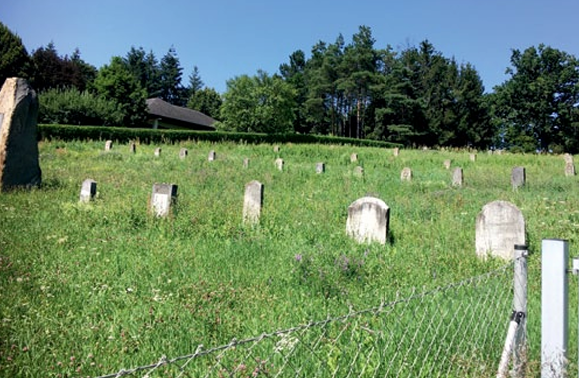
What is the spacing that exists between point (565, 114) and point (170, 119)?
→ 1974 inches

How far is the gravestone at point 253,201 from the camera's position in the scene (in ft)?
27.5

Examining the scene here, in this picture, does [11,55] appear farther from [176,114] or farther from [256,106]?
[256,106]

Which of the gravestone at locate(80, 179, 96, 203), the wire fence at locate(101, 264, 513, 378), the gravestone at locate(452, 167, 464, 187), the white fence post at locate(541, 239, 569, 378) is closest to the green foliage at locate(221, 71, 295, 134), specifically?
the gravestone at locate(452, 167, 464, 187)

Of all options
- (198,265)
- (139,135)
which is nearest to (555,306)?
(198,265)

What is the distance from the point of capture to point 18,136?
10.5m

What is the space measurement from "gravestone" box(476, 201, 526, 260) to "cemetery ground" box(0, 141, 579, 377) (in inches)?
11.3

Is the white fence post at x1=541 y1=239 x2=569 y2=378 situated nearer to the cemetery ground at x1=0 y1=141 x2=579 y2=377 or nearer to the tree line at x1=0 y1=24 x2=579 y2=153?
the cemetery ground at x1=0 y1=141 x2=579 y2=377

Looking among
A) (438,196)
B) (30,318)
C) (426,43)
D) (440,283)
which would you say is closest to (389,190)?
(438,196)

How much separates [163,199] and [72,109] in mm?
31184

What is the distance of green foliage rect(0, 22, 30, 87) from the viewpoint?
36.7m

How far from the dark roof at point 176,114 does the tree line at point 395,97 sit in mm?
4242

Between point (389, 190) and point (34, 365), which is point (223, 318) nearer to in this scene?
point (34, 365)

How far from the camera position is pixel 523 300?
3.17 meters

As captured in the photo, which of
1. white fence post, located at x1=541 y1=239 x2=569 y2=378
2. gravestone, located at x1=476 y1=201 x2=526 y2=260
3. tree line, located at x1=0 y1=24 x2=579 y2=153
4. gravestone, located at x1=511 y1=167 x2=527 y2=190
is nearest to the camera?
white fence post, located at x1=541 y1=239 x2=569 y2=378
